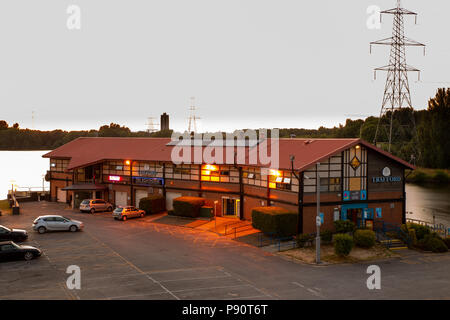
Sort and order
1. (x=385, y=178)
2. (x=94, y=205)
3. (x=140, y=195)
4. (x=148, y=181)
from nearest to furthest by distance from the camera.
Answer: (x=385, y=178) → (x=94, y=205) → (x=148, y=181) → (x=140, y=195)

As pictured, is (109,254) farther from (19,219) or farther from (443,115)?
(443,115)

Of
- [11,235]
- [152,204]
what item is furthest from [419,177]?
[11,235]

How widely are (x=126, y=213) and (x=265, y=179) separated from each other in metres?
16.3

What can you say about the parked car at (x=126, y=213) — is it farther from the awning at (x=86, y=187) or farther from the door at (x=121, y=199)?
the awning at (x=86, y=187)

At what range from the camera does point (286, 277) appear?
27.9 m

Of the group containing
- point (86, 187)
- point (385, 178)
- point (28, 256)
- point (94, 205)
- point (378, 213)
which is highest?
point (385, 178)

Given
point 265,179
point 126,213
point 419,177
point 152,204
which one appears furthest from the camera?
point 419,177

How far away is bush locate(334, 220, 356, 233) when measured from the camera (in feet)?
124

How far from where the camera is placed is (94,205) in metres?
54.0

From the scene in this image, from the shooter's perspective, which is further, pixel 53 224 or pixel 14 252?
pixel 53 224

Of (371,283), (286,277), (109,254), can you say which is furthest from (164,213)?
(371,283)

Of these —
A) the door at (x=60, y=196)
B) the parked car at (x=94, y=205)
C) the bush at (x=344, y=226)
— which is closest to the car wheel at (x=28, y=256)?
the parked car at (x=94, y=205)

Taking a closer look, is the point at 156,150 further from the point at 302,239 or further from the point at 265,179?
the point at 302,239
